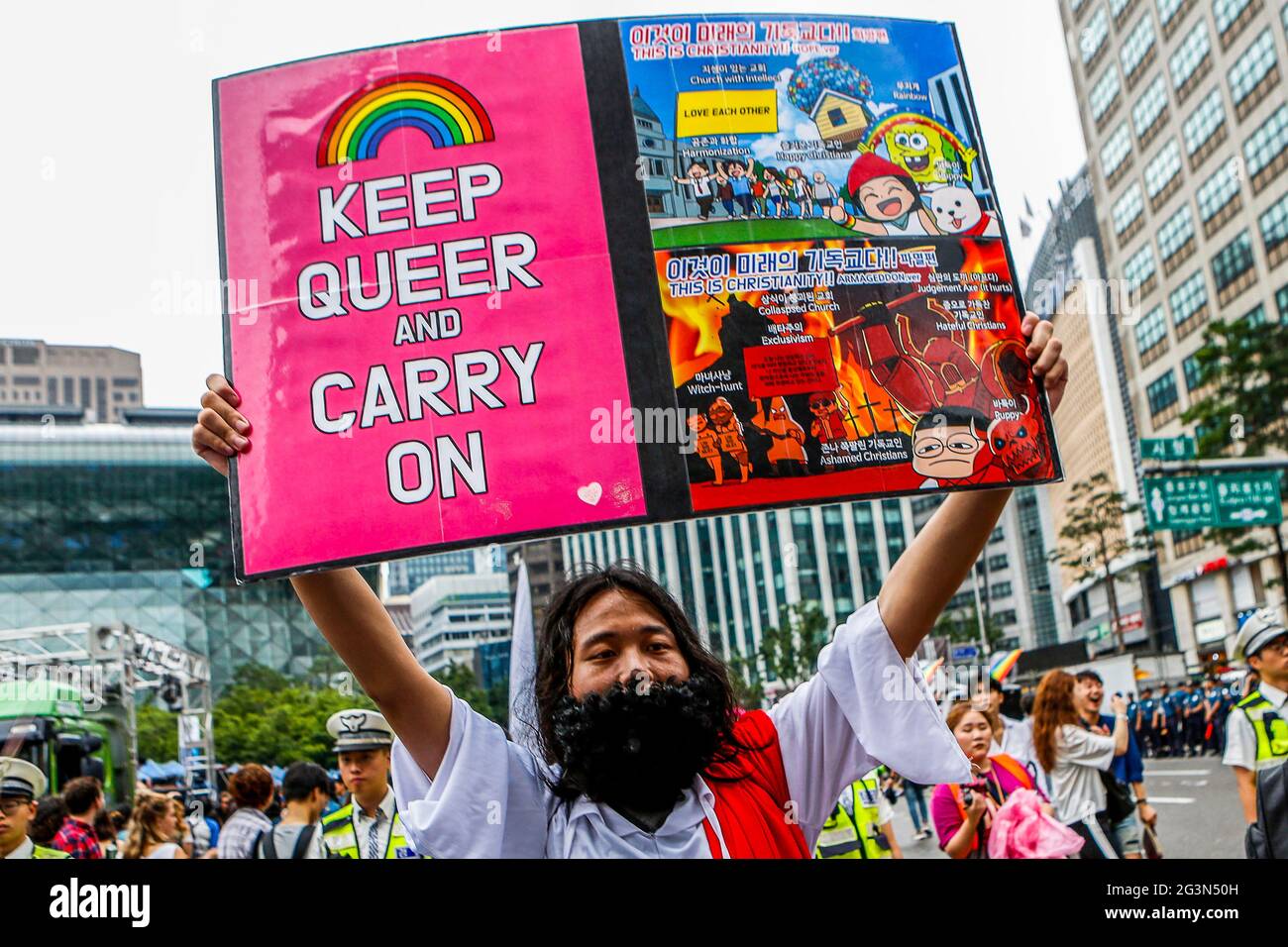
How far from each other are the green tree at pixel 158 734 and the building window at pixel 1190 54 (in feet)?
109

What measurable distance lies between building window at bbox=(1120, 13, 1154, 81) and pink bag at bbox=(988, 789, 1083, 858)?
1560 inches

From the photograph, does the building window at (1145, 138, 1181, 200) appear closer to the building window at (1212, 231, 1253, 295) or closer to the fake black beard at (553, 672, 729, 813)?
the building window at (1212, 231, 1253, 295)

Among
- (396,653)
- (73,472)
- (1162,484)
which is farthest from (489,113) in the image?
(73,472)

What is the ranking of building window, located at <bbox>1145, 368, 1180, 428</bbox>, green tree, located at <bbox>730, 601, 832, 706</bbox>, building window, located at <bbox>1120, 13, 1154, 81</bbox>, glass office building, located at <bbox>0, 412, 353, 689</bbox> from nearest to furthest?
building window, located at <bbox>1120, 13, 1154, 81</bbox> → building window, located at <bbox>1145, 368, 1180, 428</bbox> → glass office building, located at <bbox>0, 412, 353, 689</bbox> → green tree, located at <bbox>730, 601, 832, 706</bbox>

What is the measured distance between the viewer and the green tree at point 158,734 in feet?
95.2

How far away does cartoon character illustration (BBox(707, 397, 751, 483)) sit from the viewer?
200 centimetres

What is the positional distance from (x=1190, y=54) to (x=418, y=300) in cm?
3939

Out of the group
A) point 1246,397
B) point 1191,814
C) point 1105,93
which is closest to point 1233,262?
point 1105,93

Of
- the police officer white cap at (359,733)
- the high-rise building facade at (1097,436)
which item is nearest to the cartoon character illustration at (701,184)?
the police officer white cap at (359,733)

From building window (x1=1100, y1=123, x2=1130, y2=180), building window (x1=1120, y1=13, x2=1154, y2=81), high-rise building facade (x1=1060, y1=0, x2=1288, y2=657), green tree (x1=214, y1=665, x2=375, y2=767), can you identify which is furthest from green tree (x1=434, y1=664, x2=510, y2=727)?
building window (x1=1120, y1=13, x2=1154, y2=81)

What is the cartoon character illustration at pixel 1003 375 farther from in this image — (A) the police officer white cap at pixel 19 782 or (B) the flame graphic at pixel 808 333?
(A) the police officer white cap at pixel 19 782

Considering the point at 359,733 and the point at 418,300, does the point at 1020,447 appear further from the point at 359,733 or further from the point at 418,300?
the point at 359,733

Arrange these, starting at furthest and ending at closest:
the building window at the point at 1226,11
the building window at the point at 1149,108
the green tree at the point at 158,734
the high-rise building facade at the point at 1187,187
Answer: the building window at the point at 1149,108 → the building window at the point at 1226,11 → the high-rise building facade at the point at 1187,187 → the green tree at the point at 158,734

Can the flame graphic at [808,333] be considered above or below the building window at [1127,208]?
below
